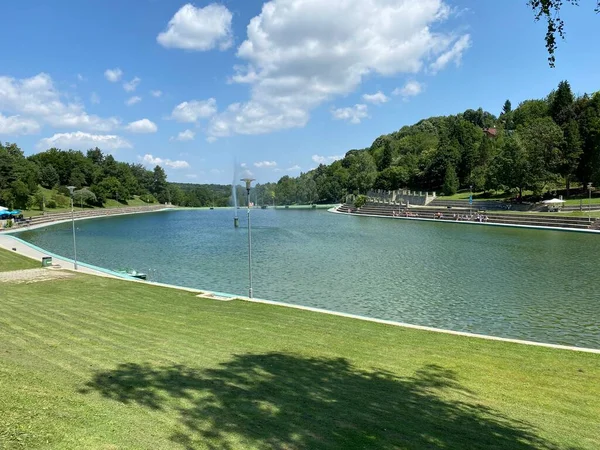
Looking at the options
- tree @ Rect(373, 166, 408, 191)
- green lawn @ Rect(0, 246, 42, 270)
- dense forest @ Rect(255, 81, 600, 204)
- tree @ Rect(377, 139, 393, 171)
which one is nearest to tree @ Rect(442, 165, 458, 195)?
dense forest @ Rect(255, 81, 600, 204)

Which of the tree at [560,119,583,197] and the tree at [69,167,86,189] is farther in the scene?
the tree at [69,167,86,189]

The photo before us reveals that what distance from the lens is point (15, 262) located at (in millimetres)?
23203

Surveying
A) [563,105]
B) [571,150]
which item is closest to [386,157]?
[563,105]

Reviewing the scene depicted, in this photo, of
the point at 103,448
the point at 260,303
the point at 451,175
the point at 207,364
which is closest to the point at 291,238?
the point at 260,303

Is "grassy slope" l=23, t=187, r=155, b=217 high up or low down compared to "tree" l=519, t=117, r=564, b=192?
down

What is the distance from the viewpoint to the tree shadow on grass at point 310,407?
15.1 ft

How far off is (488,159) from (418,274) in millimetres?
76663

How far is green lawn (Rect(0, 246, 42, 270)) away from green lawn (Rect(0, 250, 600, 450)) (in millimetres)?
12698

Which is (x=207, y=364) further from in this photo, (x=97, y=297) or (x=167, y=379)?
(x=97, y=297)

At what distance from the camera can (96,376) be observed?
6.07 meters

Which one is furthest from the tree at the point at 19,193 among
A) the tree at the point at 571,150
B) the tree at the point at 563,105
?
the tree at the point at 563,105

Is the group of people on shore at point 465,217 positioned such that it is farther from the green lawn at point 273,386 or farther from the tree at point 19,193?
the tree at point 19,193

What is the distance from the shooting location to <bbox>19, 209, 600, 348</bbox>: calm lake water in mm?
14117

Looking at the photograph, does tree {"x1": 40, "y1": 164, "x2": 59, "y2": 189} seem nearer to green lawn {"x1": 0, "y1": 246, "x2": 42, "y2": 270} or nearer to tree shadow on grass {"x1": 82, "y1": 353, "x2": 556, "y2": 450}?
green lawn {"x1": 0, "y1": 246, "x2": 42, "y2": 270}
